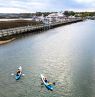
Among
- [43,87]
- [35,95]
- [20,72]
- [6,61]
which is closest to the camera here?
[35,95]

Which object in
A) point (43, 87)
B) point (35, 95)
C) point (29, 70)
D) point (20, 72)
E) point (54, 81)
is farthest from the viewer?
point (29, 70)

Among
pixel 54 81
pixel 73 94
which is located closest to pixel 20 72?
pixel 54 81

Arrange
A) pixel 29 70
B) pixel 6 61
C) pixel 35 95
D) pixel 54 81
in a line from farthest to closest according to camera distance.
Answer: pixel 6 61 < pixel 29 70 < pixel 54 81 < pixel 35 95

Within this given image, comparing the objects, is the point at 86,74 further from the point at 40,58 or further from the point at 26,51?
the point at 26,51

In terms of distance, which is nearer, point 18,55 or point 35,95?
point 35,95

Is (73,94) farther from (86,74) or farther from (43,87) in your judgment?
(86,74)

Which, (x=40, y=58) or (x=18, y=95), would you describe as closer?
(x=18, y=95)

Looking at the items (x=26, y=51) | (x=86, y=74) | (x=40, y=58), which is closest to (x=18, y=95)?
(x=86, y=74)

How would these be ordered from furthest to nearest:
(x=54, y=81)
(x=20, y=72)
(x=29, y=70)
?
(x=29, y=70), (x=20, y=72), (x=54, y=81)

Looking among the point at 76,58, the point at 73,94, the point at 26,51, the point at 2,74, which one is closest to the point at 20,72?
the point at 2,74
